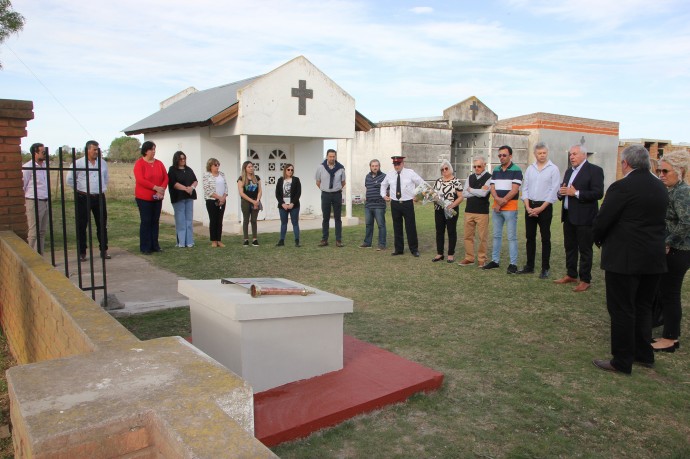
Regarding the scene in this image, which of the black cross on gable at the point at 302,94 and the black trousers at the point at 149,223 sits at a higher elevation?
the black cross on gable at the point at 302,94

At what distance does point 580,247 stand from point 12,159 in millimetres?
7191

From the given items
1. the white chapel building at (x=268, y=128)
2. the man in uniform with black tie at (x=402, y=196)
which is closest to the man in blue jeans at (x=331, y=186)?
the man in uniform with black tie at (x=402, y=196)

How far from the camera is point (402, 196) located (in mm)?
10156

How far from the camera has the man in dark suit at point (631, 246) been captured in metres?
4.55

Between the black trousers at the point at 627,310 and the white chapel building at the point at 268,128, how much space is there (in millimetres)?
9241

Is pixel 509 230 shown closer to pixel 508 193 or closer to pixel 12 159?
pixel 508 193

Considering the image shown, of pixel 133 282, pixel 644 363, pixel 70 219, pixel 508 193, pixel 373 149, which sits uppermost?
pixel 373 149

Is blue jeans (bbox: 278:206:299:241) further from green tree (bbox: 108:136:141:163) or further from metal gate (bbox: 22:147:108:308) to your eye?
green tree (bbox: 108:136:141:163)

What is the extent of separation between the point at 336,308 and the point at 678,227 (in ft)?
10.8

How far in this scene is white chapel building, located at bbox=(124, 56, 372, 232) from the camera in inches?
533

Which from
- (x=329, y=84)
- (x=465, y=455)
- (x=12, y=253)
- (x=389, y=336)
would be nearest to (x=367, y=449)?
(x=465, y=455)

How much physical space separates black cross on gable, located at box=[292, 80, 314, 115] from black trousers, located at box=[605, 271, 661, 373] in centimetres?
1070

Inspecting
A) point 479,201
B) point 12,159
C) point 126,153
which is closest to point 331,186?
point 479,201

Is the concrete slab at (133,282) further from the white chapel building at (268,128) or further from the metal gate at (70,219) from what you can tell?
the white chapel building at (268,128)
